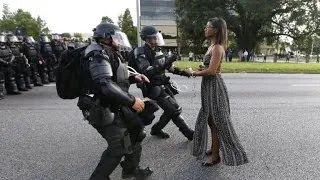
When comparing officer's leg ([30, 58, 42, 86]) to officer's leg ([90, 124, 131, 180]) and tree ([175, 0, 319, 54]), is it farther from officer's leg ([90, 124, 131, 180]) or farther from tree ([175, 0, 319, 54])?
tree ([175, 0, 319, 54])

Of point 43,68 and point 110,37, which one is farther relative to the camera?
point 43,68

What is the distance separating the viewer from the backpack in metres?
3.35

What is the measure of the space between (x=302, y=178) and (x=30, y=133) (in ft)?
13.3

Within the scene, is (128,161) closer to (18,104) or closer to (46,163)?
(46,163)

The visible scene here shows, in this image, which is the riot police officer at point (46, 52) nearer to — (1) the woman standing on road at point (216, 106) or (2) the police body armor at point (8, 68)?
(2) the police body armor at point (8, 68)

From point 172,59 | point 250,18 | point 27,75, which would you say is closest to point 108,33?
point 172,59

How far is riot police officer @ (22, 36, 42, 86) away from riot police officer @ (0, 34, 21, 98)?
1527 mm

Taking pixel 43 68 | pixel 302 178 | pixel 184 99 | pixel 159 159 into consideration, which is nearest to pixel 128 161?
pixel 159 159

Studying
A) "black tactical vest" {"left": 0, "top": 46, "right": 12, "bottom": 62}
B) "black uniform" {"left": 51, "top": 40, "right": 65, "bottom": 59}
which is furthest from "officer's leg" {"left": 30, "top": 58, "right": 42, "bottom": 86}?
"black tactical vest" {"left": 0, "top": 46, "right": 12, "bottom": 62}

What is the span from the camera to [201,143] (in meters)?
4.39

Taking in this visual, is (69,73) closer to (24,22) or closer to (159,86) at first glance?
(159,86)

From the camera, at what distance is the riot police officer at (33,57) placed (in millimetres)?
12219

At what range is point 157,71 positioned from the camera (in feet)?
15.6

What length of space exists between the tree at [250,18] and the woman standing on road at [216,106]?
1507 inches
